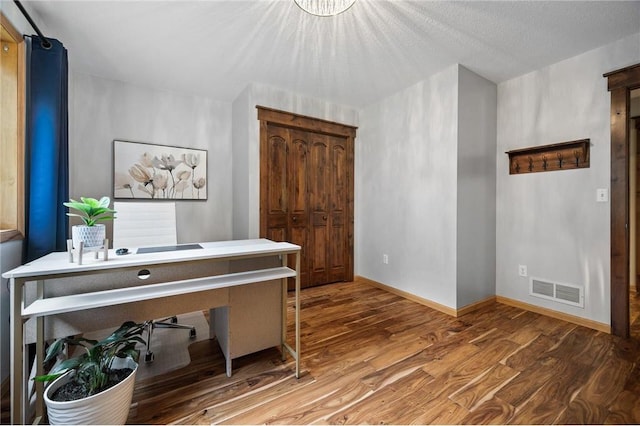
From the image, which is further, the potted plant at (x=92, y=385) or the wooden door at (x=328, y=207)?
the wooden door at (x=328, y=207)

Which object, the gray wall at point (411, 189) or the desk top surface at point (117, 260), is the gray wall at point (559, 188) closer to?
the gray wall at point (411, 189)

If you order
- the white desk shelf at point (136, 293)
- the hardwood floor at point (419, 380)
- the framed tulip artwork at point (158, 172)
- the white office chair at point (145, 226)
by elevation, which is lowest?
the hardwood floor at point (419, 380)

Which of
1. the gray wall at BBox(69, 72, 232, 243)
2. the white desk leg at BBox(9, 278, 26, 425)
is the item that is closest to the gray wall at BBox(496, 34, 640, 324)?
the gray wall at BBox(69, 72, 232, 243)

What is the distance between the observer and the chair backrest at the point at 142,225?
2.15m

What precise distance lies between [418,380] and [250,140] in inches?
107

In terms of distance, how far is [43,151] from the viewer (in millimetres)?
1772

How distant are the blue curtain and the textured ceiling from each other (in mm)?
392

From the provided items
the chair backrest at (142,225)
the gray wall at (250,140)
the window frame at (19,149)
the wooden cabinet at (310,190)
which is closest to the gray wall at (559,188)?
the wooden cabinet at (310,190)

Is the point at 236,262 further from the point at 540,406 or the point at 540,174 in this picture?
the point at 540,174

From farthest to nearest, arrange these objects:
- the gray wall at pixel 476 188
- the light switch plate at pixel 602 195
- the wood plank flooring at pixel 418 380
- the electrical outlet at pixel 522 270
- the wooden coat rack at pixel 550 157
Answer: the electrical outlet at pixel 522 270
the gray wall at pixel 476 188
the wooden coat rack at pixel 550 157
the light switch plate at pixel 602 195
the wood plank flooring at pixel 418 380

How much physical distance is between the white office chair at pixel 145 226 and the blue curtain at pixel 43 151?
34 cm

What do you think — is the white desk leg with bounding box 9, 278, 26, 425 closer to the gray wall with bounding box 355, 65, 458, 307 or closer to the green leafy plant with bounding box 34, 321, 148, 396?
the green leafy plant with bounding box 34, 321, 148, 396

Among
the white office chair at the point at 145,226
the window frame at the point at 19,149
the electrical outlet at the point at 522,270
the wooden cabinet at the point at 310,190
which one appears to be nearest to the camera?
the window frame at the point at 19,149

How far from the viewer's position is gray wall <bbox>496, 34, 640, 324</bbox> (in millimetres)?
2299
